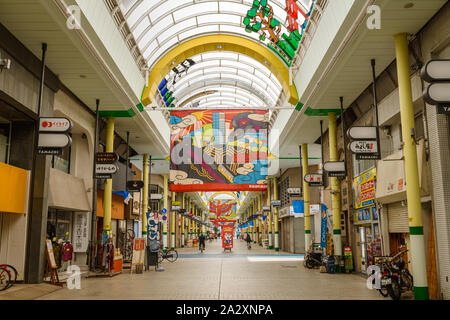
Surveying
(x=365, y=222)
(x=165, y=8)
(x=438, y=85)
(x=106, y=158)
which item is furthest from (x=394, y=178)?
(x=165, y=8)

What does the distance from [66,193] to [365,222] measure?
989 cm

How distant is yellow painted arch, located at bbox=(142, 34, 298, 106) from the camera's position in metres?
15.5

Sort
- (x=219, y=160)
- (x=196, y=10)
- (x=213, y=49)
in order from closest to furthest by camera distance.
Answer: (x=196, y=10), (x=213, y=49), (x=219, y=160)

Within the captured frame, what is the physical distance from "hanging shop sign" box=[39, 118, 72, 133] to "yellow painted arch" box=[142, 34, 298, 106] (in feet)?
21.3

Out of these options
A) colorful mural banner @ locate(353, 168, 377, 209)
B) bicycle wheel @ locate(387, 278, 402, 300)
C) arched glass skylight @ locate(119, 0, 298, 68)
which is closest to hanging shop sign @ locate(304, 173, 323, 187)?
colorful mural banner @ locate(353, 168, 377, 209)

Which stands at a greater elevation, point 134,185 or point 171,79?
point 171,79

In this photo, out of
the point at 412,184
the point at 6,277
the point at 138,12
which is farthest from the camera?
the point at 138,12

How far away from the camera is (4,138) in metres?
11.0

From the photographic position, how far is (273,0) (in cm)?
1395

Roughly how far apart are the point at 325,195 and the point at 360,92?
22.7 feet

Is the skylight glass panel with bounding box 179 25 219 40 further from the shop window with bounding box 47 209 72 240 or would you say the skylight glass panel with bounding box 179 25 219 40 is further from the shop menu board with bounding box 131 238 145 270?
the shop window with bounding box 47 209 72 240

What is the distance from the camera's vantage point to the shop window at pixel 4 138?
1079cm

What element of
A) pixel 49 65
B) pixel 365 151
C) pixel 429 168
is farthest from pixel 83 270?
pixel 429 168

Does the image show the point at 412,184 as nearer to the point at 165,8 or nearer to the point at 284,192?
the point at 165,8
